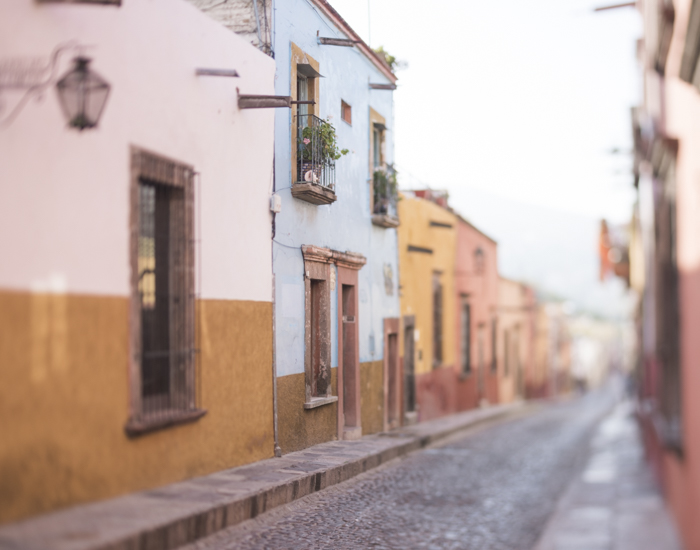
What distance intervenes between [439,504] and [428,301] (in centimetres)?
844

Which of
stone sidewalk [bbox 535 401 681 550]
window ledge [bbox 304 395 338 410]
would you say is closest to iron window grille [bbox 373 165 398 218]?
window ledge [bbox 304 395 338 410]

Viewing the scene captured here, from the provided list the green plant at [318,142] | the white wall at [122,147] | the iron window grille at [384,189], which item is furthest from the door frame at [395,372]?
the white wall at [122,147]

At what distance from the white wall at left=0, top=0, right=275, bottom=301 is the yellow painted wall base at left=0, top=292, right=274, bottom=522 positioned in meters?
0.20

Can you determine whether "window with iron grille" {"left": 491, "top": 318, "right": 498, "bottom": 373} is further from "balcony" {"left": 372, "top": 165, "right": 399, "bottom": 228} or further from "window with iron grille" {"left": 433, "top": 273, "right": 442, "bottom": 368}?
"balcony" {"left": 372, "top": 165, "right": 399, "bottom": 228}

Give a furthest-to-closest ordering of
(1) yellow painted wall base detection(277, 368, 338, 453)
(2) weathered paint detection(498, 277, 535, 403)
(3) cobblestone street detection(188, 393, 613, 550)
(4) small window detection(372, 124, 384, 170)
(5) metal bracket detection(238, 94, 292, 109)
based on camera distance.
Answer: (2) weathered paint detection(498, 277, 535, 403) → (4) small window detection(372, 124, 384, 170) → (1) yellow painted wall base detection(277, 368, 338, 453) → (5) metal bracket detection(238, 94, 292, 109) → (3) cobblestone street detection(188, 393, 613, 550)

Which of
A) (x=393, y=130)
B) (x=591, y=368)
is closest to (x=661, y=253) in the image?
(x=393, y=130)

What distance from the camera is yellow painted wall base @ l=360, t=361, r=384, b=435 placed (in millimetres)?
12812

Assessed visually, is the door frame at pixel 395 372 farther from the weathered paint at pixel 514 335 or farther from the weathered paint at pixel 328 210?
the weathered paint at pixel 514 335

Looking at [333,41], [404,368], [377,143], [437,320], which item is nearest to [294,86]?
[333,41]

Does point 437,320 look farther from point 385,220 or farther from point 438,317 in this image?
point 385,220

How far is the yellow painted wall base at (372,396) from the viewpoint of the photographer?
12812 millimetres

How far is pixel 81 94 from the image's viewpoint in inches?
216

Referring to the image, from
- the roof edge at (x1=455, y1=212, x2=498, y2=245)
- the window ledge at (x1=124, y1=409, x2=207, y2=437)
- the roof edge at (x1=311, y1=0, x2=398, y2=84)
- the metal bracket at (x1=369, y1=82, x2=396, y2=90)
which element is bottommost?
the window ledge at (x1=124, y1=409, x2=207, y2=437)

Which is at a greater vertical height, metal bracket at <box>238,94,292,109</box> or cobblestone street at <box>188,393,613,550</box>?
metal bracket at <box>238,94,292,109</box>
